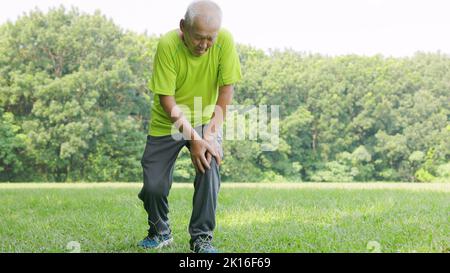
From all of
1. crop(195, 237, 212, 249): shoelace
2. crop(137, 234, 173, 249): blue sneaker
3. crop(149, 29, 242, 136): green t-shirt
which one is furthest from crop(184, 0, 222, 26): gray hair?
crop(137, 234, 173, 249): blue sneaker

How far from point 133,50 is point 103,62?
5.24 feet

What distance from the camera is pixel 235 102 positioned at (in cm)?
2623

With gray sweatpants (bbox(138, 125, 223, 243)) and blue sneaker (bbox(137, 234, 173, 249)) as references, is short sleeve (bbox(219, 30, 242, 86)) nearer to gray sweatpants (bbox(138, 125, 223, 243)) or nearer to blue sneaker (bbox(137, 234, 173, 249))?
gray sweatpants (bbox(138, 125, 223, 243))

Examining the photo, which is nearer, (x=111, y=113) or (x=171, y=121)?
(x=171, y=121)

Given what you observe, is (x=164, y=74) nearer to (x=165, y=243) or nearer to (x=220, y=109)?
(x=220, y=109)

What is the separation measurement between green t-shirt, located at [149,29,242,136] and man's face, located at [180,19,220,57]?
88 millimetres

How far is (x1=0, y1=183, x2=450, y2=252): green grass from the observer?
375 cm

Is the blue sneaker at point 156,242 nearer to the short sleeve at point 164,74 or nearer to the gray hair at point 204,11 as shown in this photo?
the short sleeve at point 164,74

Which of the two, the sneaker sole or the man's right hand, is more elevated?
the man's right hand

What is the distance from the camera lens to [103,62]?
24547 millimetres

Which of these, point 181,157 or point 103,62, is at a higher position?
point 103,62

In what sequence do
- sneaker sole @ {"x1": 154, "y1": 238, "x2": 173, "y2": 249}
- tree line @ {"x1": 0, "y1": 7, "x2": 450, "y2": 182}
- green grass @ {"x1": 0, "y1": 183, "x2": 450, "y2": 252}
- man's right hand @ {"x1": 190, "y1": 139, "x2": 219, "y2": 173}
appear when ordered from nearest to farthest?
man's right hand @ {"x1": 190, "y1": 139, "x2": 219, "y2": 173} < sneaker sole @ {"x1": 154, "y1": 238, "x2": 173, "y2": 249} < green grass @ {"x1": 0, "y1": 183, "x2": 450, "y2": 252} < tree line @ {"x1": 0, "y1": 7, "x2": 450, "y2": 182}

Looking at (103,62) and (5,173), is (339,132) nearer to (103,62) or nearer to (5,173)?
(103,62)
